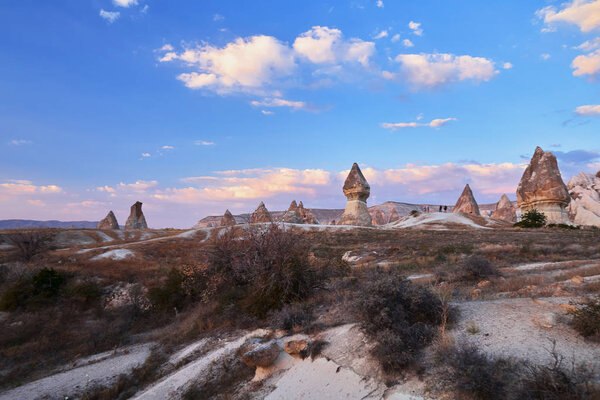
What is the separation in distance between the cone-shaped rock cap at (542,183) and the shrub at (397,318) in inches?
1355

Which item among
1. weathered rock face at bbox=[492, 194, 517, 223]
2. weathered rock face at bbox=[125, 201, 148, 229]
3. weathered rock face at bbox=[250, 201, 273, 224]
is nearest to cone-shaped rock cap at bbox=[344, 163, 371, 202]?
weathered rock face at bbox=[250, 201, 273, 224]

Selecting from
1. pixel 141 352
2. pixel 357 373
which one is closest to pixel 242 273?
pixel 141 352

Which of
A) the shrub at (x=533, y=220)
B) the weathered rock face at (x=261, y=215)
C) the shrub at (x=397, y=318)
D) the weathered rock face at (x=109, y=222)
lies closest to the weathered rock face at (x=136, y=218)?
the weathered rock face at (x=109, y=222)

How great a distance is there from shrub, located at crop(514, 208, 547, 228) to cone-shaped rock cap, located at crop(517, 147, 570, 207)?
1.96 m

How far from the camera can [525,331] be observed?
4.42 meters

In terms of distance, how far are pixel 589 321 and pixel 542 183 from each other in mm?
Answer: 34885

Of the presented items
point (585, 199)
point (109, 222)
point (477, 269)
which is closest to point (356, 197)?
point (477, 269)

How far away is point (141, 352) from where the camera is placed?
811 cm

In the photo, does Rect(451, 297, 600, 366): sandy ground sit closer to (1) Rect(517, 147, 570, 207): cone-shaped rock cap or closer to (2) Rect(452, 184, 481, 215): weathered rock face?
(1) Rect(517, 147, 570, 207): cone-shaped rock cap

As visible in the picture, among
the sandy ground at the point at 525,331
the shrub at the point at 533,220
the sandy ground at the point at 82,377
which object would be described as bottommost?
the sandy ground at the point at 82,377

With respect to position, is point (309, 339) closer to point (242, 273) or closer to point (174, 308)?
point (242, 273)

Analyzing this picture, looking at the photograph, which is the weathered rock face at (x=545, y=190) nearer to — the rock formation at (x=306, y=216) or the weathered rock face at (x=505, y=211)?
the weathered rock face at (x=505, y=211)

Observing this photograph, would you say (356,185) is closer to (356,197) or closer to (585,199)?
(356,197)

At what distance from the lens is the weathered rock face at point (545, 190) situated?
31.3 m
